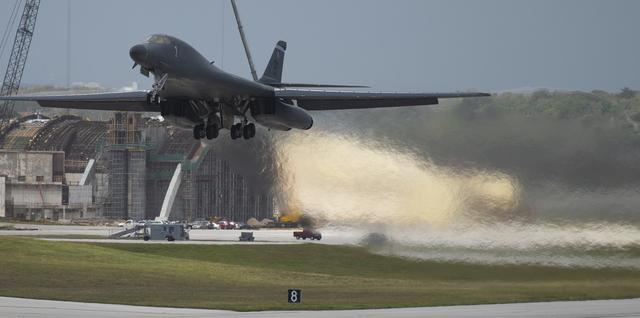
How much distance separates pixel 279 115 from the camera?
143ft

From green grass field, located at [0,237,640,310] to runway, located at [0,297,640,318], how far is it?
152 cm

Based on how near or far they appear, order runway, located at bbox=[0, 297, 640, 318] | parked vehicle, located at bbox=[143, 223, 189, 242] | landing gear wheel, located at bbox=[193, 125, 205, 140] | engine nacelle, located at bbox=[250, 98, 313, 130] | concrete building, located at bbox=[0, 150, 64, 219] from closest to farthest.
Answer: runway, located at bbox=[0, 297, 640, 318] → engine nacelle, located at bbox=[250, 98, 313, 130] → landing gear wheel, located at bbox=[193, 125, 205, 140] → parked vehicle, located at bbox=[143, 223, 189, 242] → concrete building, located at bbox=[0, 150, 64, 219]

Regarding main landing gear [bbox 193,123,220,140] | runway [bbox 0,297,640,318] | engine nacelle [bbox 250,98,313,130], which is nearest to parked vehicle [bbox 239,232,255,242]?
runway [bbox 0,297,640,318]

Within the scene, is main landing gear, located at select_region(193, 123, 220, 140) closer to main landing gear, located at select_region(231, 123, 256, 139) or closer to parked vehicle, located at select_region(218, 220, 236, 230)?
main landing gear, located at select_region(231, 123, 256, 139)

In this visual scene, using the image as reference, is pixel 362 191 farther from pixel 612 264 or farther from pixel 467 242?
pixel 612 264

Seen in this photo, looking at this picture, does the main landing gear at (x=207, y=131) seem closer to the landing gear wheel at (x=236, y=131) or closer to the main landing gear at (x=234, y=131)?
the main landing gear at (x=234, y=131)

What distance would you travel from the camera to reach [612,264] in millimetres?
44906

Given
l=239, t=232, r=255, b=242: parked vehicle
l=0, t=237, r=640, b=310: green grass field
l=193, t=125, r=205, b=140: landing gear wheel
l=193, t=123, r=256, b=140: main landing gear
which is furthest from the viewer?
l=239, t=232, r=255, b=242: parked vehicle

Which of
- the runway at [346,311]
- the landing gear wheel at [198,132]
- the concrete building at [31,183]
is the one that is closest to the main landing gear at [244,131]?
the landing gear wheel at [198,132]

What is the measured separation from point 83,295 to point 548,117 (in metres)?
18.8

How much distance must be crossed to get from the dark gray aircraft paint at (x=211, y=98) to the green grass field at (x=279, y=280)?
6.68 metres

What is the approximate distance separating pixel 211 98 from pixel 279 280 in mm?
18366

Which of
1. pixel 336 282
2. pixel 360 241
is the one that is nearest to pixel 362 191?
pixel 360 241

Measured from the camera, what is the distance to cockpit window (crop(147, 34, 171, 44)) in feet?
126
